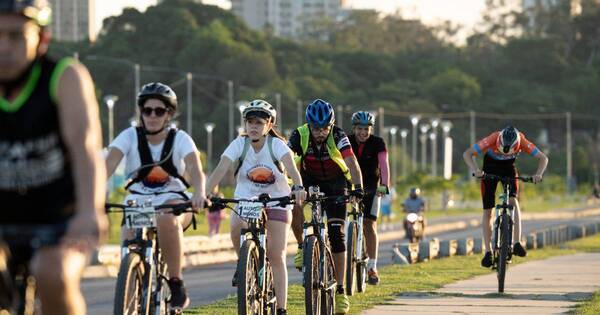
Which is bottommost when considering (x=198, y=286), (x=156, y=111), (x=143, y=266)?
(x=198, y=286)

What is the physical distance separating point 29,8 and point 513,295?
34.9 ft

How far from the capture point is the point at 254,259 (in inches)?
437

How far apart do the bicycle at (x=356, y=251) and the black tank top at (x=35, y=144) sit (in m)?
9.94

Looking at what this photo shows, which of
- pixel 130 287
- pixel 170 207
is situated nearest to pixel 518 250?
pixel 170 207

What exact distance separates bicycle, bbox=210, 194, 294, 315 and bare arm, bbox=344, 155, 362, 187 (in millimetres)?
2955

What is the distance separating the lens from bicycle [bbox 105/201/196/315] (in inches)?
352

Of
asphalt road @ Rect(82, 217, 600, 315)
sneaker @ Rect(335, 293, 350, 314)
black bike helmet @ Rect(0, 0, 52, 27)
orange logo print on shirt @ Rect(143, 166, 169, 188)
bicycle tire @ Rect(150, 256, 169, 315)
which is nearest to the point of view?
black bike helmet @ Rect(0, 0, 52, 27)

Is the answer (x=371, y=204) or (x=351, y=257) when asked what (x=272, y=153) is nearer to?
(x=351, y=257)

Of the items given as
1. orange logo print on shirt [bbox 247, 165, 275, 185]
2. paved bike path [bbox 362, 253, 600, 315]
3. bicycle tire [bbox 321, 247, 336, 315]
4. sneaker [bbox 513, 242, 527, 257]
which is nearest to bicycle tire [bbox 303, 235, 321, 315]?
bicycle tire [bbox 321, 247, 336, 315]

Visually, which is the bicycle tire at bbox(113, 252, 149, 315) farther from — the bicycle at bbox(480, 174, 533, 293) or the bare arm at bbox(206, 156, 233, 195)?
the bicycle at bbox(480, 174, 533, 293)

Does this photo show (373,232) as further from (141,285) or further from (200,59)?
(200,59)

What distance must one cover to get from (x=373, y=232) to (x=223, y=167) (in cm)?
610

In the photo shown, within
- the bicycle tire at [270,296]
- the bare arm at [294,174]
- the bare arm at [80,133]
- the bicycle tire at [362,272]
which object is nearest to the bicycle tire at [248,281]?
the bicycle tire at [270,296]

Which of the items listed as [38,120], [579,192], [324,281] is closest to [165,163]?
[324,281]
